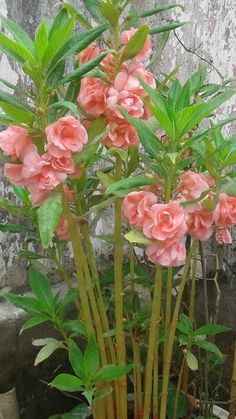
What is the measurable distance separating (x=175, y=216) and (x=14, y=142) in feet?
1.08

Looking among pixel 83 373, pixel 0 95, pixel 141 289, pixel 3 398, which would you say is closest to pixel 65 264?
pixel 141 289

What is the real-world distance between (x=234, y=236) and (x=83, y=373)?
82cm

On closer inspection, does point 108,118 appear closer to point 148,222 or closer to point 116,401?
point 148,222

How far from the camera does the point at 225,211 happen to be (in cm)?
121

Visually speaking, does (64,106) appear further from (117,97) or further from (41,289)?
(41,289)

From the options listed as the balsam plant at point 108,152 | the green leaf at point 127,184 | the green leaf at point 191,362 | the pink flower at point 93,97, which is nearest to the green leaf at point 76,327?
the balsam plant at point 108,152

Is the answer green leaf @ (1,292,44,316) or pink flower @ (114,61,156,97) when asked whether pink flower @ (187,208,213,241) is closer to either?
pink flower @ (114,61,156,97)

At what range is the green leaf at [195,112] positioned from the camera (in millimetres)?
1099

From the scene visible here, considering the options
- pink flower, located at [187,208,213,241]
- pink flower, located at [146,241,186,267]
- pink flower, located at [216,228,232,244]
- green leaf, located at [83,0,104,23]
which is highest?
green leaf, located at [83,0,104,23]

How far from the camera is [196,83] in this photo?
144 centimetres

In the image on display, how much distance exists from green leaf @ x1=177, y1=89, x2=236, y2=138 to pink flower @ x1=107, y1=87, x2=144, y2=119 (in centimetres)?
8

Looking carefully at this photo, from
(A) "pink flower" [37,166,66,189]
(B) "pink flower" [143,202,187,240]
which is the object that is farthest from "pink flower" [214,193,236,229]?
(A) "pink flower" [37,166,66,189]

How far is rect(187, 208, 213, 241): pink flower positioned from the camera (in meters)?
1.22

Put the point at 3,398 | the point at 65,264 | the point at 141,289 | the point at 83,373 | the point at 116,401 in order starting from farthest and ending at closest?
the point at 141,289
the point at 65,264
the point at 3,398
the point at 116,401
the point at 83,373
